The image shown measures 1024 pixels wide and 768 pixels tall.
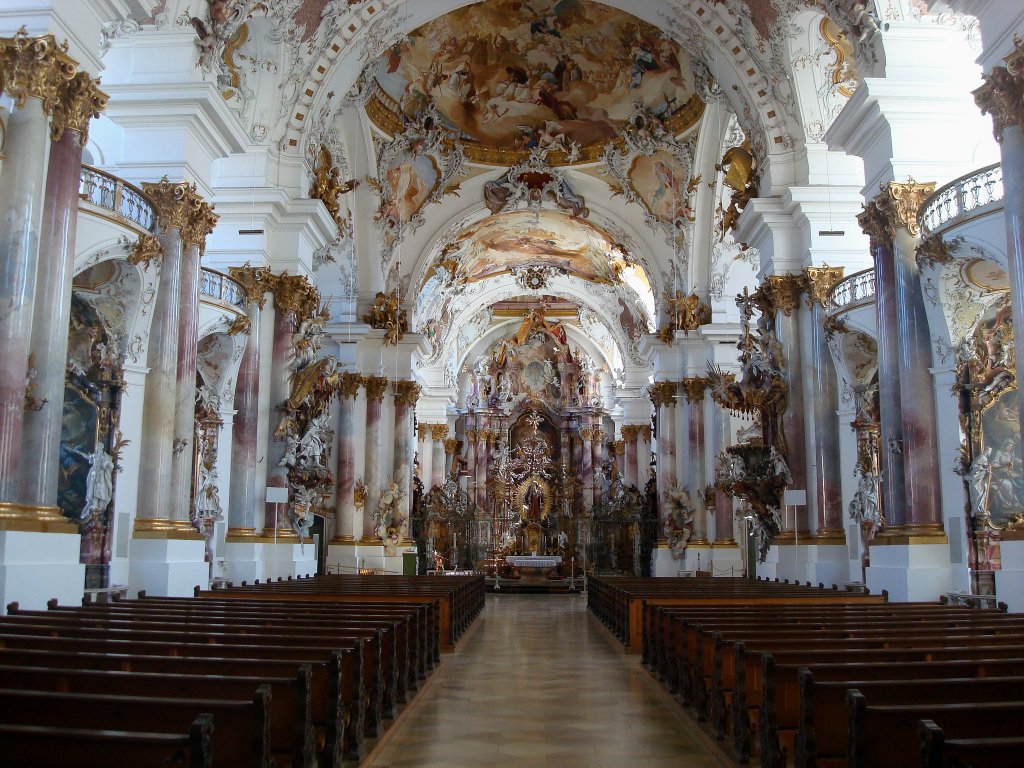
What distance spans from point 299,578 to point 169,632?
34.6 feet

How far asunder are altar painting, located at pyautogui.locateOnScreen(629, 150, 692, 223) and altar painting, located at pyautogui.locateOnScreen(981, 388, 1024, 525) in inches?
517

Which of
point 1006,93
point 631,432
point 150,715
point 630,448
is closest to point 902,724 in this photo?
point 150,715

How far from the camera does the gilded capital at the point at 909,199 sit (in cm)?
1223

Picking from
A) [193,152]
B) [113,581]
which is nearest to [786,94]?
[193,152]

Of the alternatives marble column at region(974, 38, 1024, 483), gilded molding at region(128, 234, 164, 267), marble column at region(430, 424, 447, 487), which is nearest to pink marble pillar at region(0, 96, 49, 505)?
gilded molding at region(128, 234, 164, 267)

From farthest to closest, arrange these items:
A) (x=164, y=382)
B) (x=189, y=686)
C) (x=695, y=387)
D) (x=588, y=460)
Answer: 1. (x=588, y=460)
2. (x=695, y=387)
3. (x=164, y=382)
4. (x=189, y=686)

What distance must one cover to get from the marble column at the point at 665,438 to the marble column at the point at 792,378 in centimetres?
1053

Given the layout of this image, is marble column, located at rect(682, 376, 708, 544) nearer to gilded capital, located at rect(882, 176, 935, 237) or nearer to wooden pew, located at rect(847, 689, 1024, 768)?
gilded capital, located at rect(882, 176, 935, 237)

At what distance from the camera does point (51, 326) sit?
8.50 meters

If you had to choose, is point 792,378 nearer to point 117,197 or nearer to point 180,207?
point 180,207

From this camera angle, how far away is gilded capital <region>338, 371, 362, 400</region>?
24453 millimetres

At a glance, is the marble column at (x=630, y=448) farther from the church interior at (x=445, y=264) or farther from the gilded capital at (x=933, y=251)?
the gilded capital at (x=933, y=251)

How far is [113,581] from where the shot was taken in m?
12.0

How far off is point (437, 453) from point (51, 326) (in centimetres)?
3242
